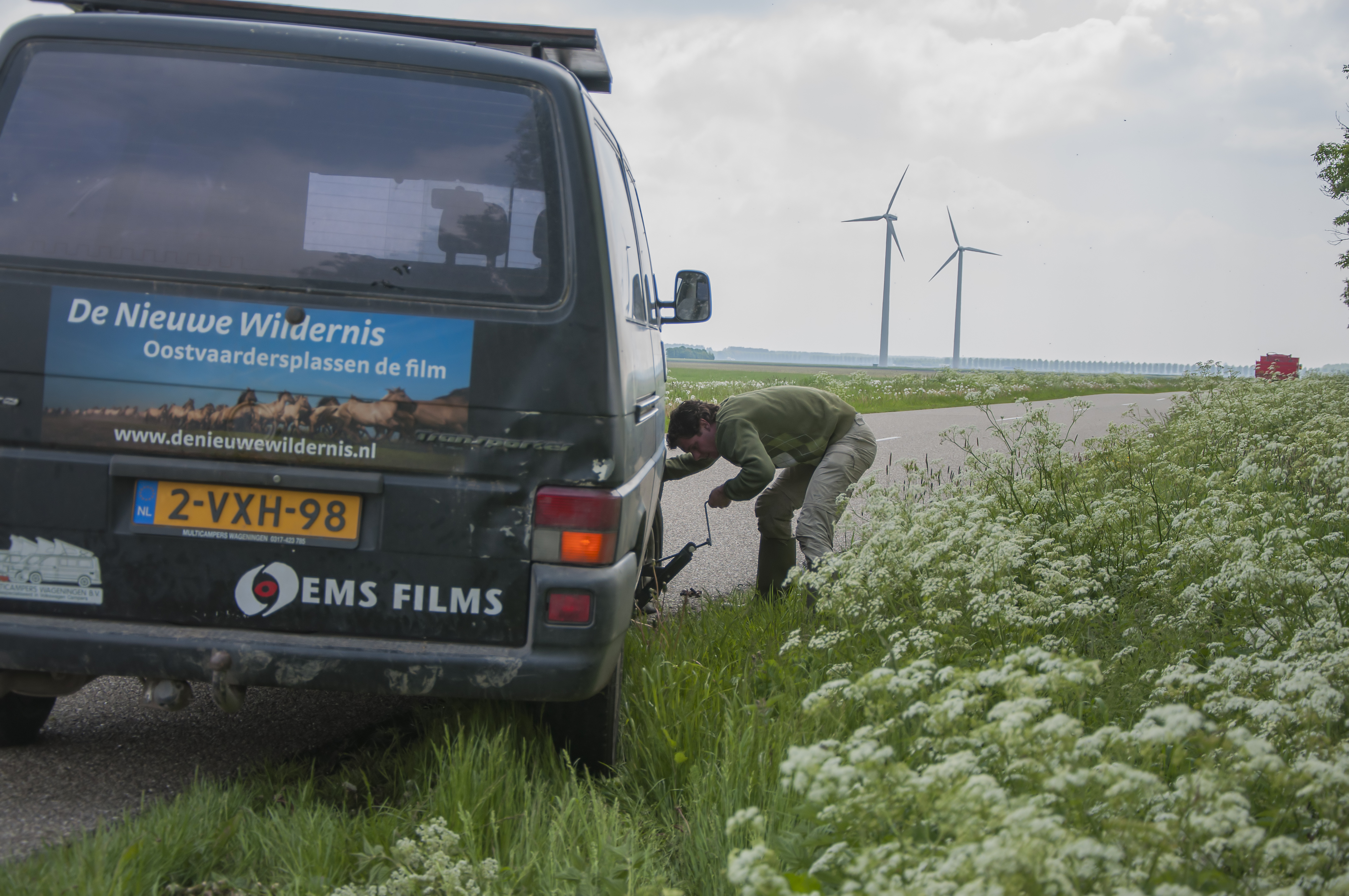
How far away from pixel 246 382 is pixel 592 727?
4.52ft

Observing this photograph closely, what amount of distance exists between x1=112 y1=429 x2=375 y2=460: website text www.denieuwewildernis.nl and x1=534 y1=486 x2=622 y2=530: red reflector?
46 cm

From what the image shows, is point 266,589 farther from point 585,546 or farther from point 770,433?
point 770,433

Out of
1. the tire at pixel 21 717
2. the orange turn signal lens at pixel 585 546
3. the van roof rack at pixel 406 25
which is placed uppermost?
the van roof rack at pixel 406 25

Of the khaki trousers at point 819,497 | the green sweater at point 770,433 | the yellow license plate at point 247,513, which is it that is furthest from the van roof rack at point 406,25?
the khaki trousers at point 819,497

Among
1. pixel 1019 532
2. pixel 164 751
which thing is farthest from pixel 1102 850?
pixel 164 751

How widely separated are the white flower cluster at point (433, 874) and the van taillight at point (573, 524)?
2.32 feet

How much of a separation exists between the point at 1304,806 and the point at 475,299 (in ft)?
7.19

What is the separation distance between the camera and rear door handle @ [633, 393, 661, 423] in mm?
2980

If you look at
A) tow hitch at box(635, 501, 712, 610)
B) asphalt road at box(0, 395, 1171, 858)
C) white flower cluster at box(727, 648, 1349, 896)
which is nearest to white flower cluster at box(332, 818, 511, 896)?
white flower cluster at box(727, 648, 1349, 896)

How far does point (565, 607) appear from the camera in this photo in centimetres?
249

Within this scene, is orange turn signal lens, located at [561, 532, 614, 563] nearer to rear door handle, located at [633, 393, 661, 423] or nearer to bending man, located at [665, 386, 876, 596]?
rear door handle, located at [633, 393, 661, 423]

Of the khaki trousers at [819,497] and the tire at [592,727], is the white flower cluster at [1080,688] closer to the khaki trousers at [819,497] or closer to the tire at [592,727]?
the khaki trousers at [819,497]

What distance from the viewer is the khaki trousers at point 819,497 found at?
5.18 metres

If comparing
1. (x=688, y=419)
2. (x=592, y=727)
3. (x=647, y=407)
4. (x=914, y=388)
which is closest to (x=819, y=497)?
(x=688, y=419)
